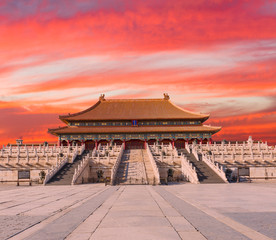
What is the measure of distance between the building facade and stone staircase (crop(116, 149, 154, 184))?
2083 cm

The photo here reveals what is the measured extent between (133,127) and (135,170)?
105ft

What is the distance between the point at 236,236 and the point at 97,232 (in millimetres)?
3261

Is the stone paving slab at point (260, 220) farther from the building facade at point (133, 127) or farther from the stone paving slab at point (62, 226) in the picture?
the building facade at point (133, 127)

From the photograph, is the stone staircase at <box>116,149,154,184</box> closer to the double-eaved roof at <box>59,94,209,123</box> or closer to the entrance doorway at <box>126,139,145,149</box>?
the entrance doorway at <box>126,139,145,149</box>

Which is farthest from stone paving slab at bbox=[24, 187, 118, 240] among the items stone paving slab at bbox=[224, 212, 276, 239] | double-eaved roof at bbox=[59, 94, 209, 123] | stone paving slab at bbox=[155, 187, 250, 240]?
double-eaved roof at bbox=[59, 94, 209, 123]

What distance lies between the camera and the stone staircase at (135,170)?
3134cm

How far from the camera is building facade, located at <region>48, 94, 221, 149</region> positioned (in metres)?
64.8

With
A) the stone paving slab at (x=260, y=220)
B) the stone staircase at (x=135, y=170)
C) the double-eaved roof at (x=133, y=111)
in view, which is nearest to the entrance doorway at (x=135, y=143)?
the double-eaved roof at (x=133, y=111)

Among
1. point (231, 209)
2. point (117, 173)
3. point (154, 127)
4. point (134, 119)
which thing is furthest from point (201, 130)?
point (231, 209)

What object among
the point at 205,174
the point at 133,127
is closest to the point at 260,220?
the point at 205,174

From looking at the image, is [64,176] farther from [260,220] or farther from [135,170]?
[260,220]

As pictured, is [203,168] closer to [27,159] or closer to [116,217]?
[27,159]

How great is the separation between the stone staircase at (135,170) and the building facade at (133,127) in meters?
20.8

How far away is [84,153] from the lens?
45719mm
